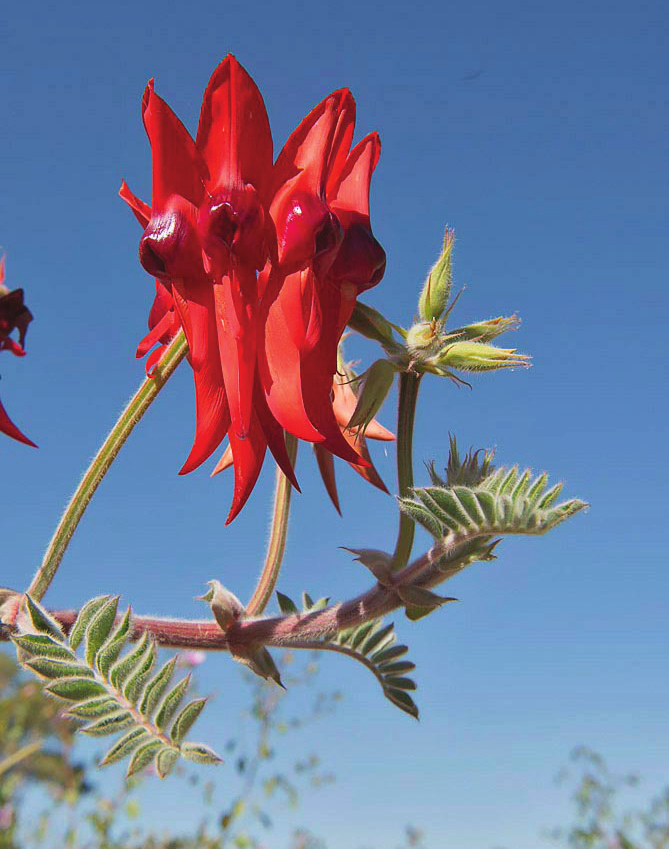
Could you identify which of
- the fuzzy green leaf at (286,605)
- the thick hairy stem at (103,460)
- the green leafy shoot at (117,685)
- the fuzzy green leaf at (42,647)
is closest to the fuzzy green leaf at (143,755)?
the green leafy shoot at (117,685)

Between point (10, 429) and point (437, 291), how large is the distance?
537 mm

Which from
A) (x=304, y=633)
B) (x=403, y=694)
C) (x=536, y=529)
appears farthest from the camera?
(x=403, y=694)

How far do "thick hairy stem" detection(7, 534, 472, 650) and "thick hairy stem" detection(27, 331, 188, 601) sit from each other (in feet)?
0.22

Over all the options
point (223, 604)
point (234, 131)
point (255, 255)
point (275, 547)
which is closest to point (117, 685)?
point (223, 604)

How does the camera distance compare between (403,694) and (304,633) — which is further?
(403,694)

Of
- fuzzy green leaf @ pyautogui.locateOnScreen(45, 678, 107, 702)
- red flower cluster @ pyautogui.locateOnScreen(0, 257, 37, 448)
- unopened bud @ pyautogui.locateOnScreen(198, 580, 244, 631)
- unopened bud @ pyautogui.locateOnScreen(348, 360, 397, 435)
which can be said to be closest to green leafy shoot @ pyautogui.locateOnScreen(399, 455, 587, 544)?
unopened bud @ pyautogui.locateOnScreen(348, 360, 397, 435)

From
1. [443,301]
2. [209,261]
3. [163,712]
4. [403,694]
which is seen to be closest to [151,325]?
[209,261]

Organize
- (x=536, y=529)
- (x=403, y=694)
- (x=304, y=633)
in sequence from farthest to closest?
(x=403, y=694) < (x=304, y=633) < (x=536, y=529)

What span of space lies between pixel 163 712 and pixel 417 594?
0.28 m

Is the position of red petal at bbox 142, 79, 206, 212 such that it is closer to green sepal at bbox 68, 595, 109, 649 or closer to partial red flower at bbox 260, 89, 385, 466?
partial red flower at bbox 260, 89, 385, 466

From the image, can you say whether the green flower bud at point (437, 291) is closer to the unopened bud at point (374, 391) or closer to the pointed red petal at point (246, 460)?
the unopened bud at point (374, 391)

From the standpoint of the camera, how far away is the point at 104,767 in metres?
0.85

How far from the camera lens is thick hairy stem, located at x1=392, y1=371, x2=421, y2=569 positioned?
39.4 inches

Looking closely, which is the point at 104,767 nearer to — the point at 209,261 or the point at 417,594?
the point at 417,594
